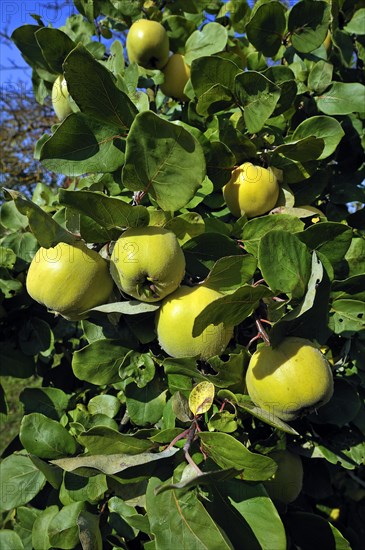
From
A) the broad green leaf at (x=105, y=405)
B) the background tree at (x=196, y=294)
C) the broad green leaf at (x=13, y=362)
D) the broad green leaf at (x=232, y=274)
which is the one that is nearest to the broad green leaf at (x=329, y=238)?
the background tree at (x=196, y=294)

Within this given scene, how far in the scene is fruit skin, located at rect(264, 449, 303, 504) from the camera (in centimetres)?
104

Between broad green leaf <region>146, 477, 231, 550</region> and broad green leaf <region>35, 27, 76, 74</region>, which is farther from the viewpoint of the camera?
broad green leaf <region>35, 27, 76, 74</region>

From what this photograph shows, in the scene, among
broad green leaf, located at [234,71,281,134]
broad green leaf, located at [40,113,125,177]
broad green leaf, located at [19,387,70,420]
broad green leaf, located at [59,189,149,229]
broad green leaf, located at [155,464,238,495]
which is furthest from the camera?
broad green leaf, located at [19,387,70,420]

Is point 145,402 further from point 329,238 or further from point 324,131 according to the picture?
point 324,131

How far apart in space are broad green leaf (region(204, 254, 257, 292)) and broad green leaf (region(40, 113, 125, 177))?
0.30 meters

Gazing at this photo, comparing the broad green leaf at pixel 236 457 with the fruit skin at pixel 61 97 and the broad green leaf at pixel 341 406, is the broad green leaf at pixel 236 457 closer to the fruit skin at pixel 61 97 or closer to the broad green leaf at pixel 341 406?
the broad green leaf at pixel 341 406

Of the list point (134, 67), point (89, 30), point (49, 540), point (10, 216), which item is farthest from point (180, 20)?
point (49, 540)

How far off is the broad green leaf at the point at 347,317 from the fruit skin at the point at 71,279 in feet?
1.55

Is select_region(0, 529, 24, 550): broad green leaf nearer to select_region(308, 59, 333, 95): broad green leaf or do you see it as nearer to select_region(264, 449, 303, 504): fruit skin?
select_region(264, 449, 303, 504): fruit skin

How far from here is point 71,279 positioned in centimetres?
87

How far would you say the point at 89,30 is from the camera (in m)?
1.45

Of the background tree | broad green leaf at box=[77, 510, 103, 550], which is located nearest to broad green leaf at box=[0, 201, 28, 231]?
the background tree

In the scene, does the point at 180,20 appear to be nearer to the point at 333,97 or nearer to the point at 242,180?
the point at 333,97

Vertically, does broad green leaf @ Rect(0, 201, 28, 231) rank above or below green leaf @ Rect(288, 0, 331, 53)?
below
